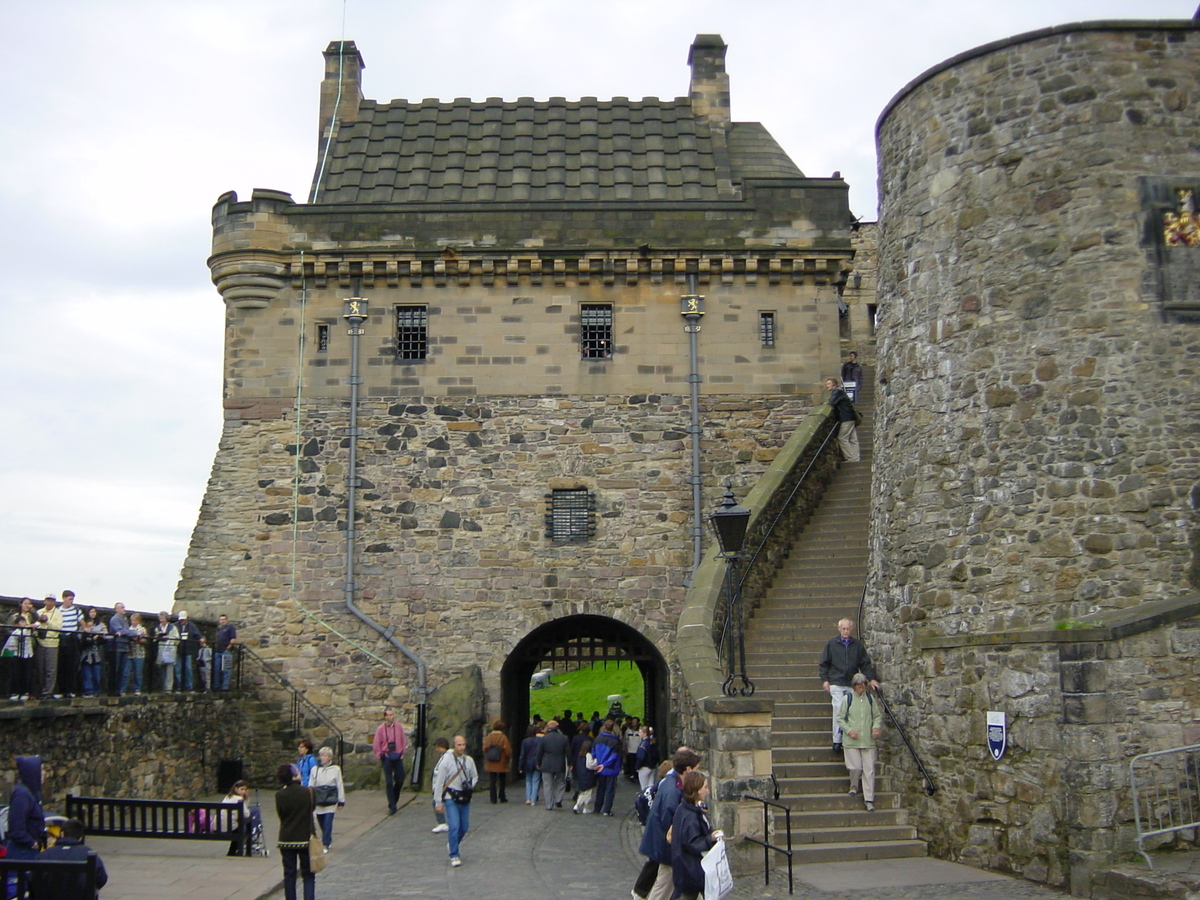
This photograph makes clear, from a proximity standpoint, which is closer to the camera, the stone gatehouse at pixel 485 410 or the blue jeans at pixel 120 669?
the blue jeans at pixel 120 669

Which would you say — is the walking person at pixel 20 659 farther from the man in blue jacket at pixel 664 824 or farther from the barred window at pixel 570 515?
the barred window at pixel 570 515

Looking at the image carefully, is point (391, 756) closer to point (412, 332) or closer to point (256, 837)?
point (256, 837)

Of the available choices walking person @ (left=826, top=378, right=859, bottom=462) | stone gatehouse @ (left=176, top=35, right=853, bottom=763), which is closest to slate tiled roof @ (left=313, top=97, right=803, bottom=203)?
stone gatehouse @ (left=176, top=35, right=853, bottom=763)

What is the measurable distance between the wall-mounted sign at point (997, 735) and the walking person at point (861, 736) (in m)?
1.56

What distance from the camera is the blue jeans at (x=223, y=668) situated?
61.0 ft

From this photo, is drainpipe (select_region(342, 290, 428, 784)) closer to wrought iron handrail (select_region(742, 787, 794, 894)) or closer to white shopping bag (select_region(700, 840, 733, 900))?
wrought iron handrail (select_region(742, 787, 794, 894))

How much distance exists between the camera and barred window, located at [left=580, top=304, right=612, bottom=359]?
2062 centimetres

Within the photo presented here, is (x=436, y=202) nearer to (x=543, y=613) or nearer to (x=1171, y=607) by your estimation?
(x=543, y=613)

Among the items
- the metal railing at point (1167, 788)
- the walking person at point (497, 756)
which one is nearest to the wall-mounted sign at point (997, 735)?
the metal railing at point (1167, 788)

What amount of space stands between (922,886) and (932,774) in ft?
6.18

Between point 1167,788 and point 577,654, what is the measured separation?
12624 mm

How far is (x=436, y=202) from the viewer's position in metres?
20.8

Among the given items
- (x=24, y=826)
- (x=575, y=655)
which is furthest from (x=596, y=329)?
(x=24, y=826)

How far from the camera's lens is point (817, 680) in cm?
1476
